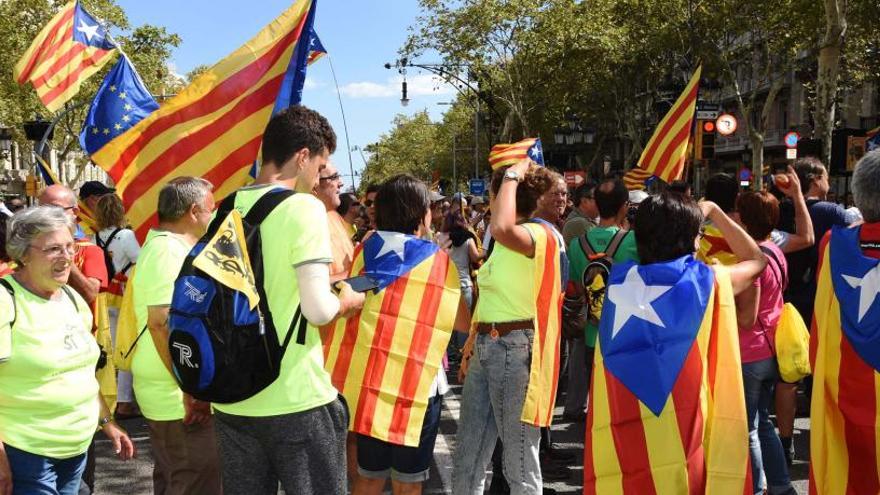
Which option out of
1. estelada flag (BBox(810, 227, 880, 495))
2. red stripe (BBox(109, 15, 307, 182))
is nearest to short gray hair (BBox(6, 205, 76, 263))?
red stripe (BBox(109, 15, 307, 182))

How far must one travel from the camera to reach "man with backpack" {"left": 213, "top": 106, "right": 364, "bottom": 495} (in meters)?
2.66

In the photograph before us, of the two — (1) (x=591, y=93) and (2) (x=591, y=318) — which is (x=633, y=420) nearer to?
(2) (x=591, y=318)

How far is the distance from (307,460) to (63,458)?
1197mm

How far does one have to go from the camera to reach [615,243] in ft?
17.2

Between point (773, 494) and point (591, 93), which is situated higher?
point (591, 93)

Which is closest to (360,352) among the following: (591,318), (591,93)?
(591,318)

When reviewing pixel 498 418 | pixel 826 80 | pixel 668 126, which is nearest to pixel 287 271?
pixel 498 418

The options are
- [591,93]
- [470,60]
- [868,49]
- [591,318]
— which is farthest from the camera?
[591,93]

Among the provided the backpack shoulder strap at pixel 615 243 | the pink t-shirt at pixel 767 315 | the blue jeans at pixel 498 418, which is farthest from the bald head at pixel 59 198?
the pink t-shirt at pixel 767 315

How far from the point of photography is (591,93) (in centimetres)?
4266

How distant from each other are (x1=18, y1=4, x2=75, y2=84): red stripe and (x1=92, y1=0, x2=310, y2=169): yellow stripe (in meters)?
5.74

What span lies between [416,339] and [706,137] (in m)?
12.0

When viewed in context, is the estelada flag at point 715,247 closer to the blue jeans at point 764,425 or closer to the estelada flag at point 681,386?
the blue jeans at point 764,425

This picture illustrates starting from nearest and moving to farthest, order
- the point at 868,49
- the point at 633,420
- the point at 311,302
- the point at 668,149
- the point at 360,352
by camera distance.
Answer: the point at 311,302 < the point at 633,420 < the point at 360,352 < the point at 668,149 < the point at 868,49
